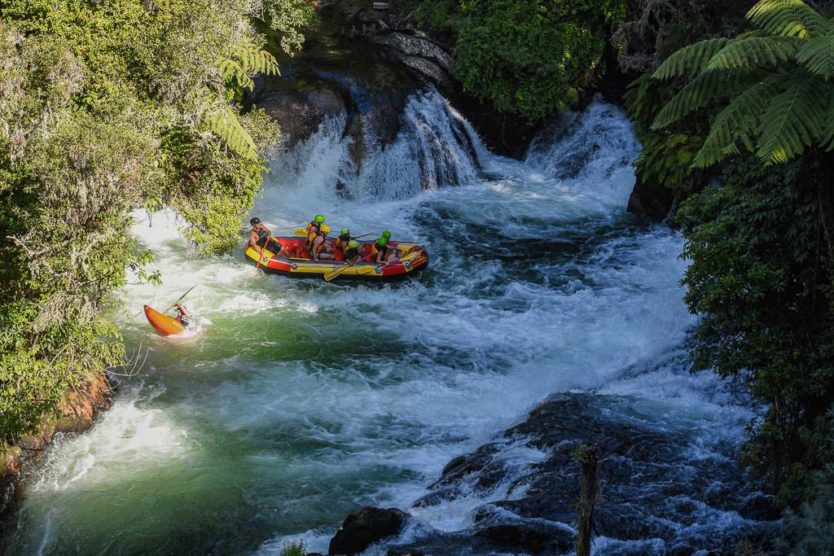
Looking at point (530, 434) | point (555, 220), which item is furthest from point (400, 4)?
point (530, 434)

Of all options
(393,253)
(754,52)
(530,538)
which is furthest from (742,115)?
(393,253)

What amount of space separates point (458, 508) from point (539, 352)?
14.7ft

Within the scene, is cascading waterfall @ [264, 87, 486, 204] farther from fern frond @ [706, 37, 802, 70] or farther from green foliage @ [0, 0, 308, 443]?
fern frond @ [706, 37, 802, 70]

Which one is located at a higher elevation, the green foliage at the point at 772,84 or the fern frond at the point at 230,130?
the green foliage at the point at 772,84

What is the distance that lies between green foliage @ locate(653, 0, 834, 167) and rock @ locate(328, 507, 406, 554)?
15.9ft

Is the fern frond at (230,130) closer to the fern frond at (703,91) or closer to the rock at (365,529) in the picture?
the rock at (365,529)

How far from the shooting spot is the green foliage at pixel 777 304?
26.7ft

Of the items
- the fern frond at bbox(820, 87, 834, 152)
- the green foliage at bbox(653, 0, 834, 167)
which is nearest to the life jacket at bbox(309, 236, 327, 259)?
the green foliage at bbox(653, 0, 834, 167)

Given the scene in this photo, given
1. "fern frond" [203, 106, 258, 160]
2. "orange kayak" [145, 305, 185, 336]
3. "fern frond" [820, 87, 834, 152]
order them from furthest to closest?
"orange kayak" [145, 305, 185, 336]
"fern frond" [203, 106, 258, 160]
"fern frond" [820, 87, 834, 152]

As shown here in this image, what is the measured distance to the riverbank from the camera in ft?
34.1

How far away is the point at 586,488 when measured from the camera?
6402 millimetres

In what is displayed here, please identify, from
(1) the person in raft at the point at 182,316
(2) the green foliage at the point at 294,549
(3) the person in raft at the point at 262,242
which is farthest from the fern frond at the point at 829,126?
(3) the person in raft at the point at 262,242

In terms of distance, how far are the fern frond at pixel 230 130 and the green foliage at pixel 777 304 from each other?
264 inches

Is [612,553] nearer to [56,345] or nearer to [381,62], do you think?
[56,345]
